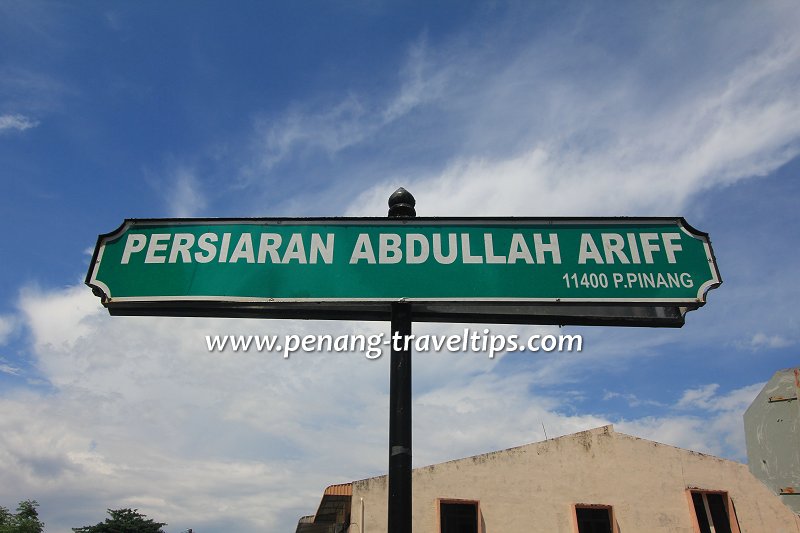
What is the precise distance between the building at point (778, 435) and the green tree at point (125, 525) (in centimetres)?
5139

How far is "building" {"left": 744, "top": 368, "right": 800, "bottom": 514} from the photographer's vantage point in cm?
278

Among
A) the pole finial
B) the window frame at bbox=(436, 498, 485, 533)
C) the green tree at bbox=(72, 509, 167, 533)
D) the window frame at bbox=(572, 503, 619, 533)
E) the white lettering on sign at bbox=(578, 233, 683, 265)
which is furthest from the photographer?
the green tree at bbox=(72, 509, 167, 533)

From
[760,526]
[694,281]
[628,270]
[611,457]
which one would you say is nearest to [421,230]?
[628,270]

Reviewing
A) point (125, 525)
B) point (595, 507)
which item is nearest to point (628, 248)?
point (595, 507)

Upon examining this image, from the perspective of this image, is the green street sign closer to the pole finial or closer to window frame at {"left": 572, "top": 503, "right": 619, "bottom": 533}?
the pole finial

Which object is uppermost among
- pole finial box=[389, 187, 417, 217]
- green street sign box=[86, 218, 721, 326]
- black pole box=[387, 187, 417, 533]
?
pole finial box=[389, 187, 417, 217]

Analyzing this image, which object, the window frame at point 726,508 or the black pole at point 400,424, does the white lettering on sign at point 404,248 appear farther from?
the window frame at point 726,508

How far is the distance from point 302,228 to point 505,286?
1049 mm

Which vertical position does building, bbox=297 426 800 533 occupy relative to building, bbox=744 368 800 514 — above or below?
above

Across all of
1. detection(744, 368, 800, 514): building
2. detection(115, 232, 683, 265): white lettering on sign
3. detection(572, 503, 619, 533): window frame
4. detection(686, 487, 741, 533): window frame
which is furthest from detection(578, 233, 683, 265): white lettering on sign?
detection(686, 487, 741, 533): window frame

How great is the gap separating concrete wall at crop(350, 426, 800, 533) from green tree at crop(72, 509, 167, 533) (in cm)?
3938

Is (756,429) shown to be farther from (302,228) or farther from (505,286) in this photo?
(302,228)

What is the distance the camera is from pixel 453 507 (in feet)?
47.5

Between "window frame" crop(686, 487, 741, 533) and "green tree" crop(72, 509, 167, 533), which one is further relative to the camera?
"green tree" crop(72, 509, 167, 533)
